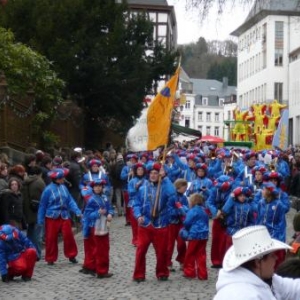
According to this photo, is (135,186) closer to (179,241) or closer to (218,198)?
(179,241)

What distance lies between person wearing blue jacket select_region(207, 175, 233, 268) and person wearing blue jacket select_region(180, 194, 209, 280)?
2.54 ft

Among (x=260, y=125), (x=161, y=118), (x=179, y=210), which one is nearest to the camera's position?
(x=179, y=210)

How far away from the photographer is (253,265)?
4.11 m

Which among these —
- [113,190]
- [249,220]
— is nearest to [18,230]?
[249,220]

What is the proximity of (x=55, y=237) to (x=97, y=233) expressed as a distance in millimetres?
1479

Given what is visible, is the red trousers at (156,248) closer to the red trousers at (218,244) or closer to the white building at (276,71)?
the red trousers at (218,244)

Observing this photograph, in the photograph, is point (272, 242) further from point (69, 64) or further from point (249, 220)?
point (69, 64)

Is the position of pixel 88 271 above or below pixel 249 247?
below

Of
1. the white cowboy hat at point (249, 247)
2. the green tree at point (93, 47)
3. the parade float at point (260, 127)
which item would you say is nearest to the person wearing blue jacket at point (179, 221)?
the white cowboy hat at point (249, 247)

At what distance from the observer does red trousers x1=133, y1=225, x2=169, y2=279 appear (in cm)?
1177

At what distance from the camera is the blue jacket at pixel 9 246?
460 inches

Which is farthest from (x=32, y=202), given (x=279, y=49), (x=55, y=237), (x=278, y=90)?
(x=278, y=90)

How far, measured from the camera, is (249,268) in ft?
13.5

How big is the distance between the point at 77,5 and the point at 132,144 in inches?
440
